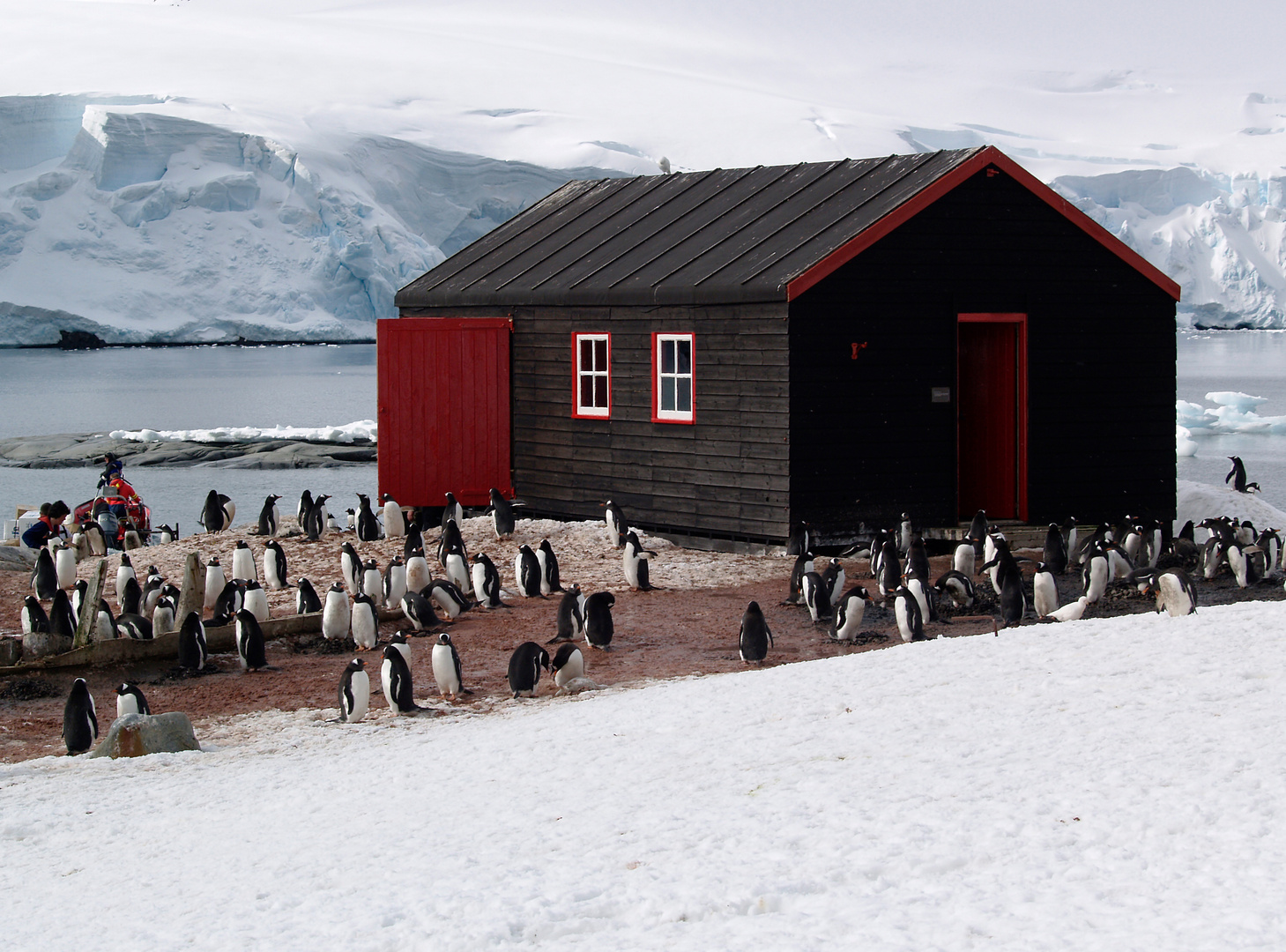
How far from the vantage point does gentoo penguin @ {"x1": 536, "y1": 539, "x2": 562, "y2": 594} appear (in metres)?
13.6

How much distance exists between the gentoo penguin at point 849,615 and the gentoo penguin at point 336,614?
13.5 ft

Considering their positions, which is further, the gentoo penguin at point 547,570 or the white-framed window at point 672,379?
the white-framed window at point 672,379

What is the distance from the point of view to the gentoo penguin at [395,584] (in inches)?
521

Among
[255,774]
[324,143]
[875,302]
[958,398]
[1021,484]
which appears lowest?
[255,774]

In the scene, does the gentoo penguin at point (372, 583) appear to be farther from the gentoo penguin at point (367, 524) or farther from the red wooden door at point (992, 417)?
the red wooden door at point (992, 417)

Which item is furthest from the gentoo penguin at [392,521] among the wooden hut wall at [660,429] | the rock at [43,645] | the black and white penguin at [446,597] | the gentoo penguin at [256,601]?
the rock at [43,645]

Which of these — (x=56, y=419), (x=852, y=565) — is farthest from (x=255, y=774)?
(x=56, y=419)

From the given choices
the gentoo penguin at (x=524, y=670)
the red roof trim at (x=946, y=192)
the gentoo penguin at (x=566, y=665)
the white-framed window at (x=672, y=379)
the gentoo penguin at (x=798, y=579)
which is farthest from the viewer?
the white-framed window at (x=672, y=379)

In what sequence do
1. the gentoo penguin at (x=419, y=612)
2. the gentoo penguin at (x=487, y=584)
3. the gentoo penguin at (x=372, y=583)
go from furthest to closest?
the gentoo penguin at (x=487, y=584)
the gentoo penguin at (x=372, y=583)
the gentoo penguin at (x=419, y=612)

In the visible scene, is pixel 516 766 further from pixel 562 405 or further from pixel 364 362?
pixel 364 362

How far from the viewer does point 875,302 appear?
14867mm

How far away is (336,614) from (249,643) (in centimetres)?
92

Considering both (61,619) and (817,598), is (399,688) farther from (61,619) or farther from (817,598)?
(61,619)

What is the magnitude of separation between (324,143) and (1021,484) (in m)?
89.8
